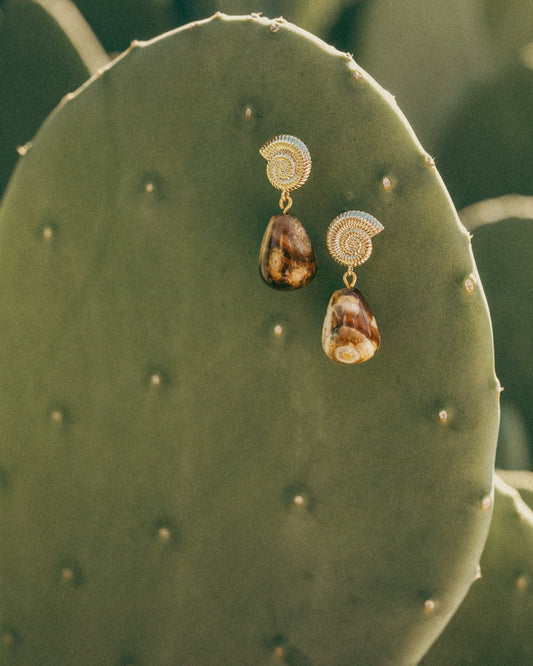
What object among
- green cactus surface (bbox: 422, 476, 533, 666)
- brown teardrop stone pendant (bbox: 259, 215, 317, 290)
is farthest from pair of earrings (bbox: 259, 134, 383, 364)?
green cactus surface (bbox: 422, 476, 533, 666)

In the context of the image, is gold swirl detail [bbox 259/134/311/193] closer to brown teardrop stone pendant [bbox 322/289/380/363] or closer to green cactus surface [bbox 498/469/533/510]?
brown teardrop stone pendant [bbox 322/289/380/363]

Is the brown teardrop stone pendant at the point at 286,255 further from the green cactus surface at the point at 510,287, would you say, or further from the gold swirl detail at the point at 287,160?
the green cactus surface at the point at 510,287

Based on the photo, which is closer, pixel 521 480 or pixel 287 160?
pixel 287 160

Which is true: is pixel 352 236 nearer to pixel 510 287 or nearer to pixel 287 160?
pixel 287 160

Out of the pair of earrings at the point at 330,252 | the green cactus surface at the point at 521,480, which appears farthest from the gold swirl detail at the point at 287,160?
the green cactus surface at the point at 521,480

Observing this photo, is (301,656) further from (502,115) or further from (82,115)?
(502,115)

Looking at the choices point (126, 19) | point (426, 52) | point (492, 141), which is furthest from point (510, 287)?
point (126, 19)

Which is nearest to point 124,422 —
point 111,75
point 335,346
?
point 335,346

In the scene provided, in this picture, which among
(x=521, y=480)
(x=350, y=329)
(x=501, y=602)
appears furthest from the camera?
(x=521, y=480)
